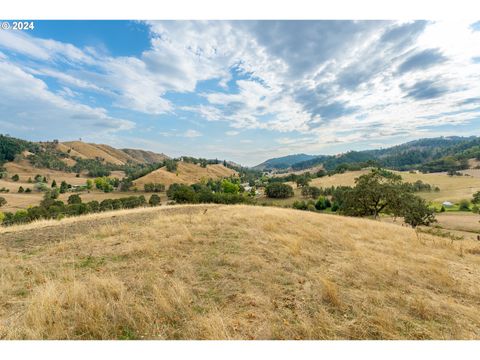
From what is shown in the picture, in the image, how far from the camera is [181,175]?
155 metres

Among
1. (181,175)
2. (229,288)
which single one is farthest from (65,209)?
(181,175)

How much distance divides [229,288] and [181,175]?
155 meters

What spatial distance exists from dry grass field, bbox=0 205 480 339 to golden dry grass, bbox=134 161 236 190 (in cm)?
11850

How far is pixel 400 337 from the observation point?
3.51 metres

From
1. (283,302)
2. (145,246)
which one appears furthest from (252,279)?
(145,246)

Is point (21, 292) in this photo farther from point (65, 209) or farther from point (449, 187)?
point (449, 187)

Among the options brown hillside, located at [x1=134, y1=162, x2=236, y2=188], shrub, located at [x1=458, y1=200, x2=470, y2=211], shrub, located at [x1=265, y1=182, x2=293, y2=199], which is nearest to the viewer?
shrub, located at [x1=458, y1=200, x2=470, y2=211]

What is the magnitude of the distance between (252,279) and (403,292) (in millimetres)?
→ 3225

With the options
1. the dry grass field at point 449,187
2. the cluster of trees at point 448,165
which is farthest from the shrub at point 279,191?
the cluster of trees at point 448,165

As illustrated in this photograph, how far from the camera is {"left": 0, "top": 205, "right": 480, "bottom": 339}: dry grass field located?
352cm

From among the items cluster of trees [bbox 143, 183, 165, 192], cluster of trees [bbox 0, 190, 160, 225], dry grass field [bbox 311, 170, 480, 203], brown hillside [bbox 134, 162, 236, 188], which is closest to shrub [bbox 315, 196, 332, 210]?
dry grass field [bbox 311, 170, 480, 203]

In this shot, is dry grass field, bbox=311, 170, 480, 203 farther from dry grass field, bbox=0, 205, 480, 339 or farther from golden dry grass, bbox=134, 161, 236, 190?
dry grass field, bbox=0, 205, 480, 339

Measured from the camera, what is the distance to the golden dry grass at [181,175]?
128 meters

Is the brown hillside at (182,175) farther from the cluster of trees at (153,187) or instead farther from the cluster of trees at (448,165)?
the cluster of trees at (448,165)
